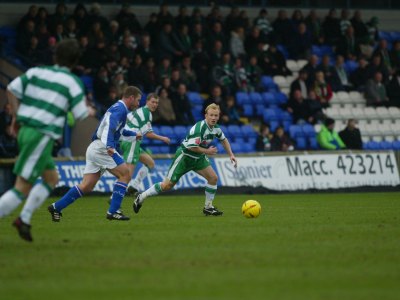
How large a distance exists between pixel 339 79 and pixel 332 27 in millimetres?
1975

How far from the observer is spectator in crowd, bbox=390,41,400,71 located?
3328 cm

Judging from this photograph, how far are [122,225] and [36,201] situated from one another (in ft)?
10.4

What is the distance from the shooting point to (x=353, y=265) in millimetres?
9297

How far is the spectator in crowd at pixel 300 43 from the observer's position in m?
31.7

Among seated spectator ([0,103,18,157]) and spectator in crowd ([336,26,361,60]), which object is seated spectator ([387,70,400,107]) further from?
seated spectator ([0,103,18,157])

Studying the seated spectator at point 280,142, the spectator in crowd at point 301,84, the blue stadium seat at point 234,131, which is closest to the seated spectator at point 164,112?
the blue stadium seat at point 234,131

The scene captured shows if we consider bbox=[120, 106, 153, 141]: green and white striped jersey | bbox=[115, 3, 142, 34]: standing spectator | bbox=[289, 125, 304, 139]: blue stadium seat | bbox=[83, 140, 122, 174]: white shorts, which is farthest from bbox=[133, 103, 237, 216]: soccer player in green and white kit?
bbox=[289, 125, 304, 139]: blue stadium seat

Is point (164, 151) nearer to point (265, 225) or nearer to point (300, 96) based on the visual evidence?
point (300, 96)

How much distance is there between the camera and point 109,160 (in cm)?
1527

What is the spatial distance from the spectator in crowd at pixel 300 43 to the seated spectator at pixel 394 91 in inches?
112

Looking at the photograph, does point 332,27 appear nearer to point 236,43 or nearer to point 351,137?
point 236,43

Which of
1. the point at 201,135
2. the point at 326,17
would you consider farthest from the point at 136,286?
the point at 326,17

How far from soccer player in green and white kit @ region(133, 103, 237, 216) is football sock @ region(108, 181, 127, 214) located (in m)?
1.63

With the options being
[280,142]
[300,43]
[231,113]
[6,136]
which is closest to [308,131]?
[280,142]
